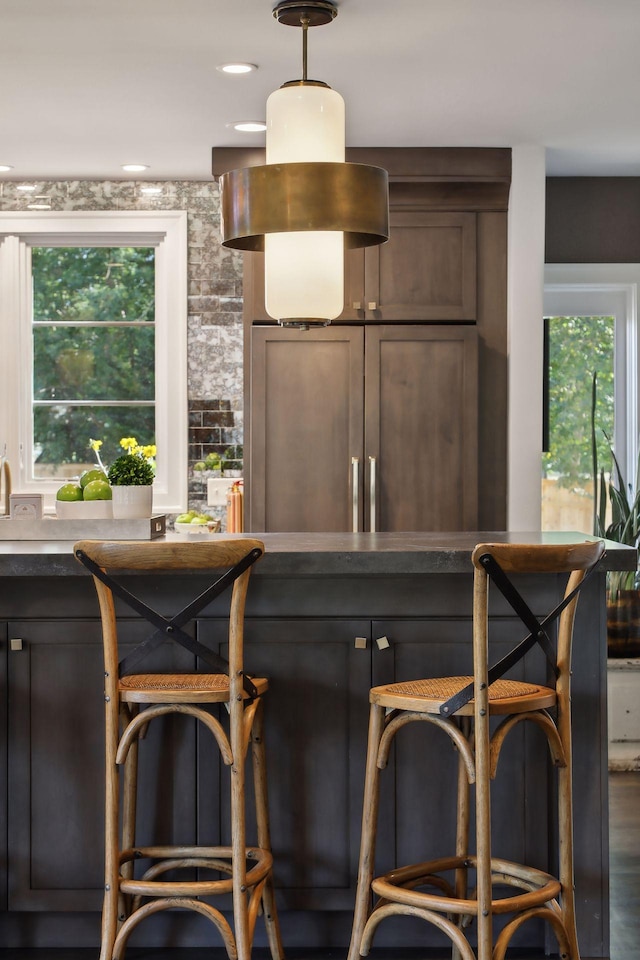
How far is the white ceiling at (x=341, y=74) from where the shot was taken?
3.38m

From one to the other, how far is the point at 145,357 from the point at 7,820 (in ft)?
10.8

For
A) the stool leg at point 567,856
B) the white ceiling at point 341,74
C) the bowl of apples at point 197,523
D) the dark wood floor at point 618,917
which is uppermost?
the white ceiling at point 341,74

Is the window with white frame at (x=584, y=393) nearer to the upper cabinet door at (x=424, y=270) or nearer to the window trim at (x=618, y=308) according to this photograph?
the window trim at (x=618, y=308)

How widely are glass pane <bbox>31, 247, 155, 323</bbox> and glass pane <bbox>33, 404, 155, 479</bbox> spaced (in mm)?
486

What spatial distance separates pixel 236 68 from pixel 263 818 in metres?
2.62

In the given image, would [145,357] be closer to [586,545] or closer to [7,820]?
[7,820]

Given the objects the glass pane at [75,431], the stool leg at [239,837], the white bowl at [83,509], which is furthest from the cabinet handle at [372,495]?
the stool leg at [239,837]

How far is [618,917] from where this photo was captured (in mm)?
3020

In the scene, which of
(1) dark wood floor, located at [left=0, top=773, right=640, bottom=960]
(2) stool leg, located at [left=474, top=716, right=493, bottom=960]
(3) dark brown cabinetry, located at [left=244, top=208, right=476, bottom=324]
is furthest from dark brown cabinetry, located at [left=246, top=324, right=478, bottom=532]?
(2) stool leg, located at [left=474, top=716, right=493, bottom=960]

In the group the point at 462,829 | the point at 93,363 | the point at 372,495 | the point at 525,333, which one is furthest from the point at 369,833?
the point at 93,363

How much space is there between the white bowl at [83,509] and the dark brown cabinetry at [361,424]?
176 cm

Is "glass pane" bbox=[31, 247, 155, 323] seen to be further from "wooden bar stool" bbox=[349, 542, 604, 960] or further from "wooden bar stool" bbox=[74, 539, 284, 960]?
"wooden bar stool" bbox=[349, 542, 604, 960]

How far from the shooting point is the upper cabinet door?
4.87 m

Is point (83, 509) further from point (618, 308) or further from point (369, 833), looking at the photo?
point (618, 308)
